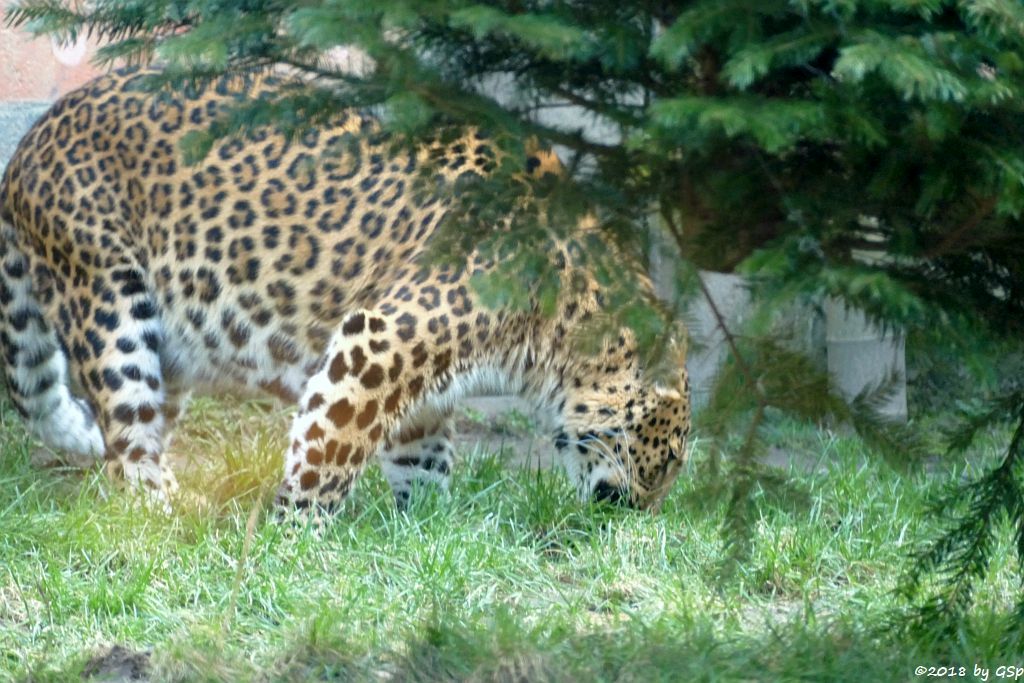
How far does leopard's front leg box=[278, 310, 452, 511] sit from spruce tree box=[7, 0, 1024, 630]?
6.81 ft

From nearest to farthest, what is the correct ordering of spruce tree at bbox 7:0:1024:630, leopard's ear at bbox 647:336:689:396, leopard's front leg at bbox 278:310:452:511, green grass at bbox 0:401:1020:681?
spruce tree at bbox 7:0:1024:630 → leopard's ear at bbox 647:336:689:396 → green grass at bbox 0:401:1020:681 → leopard's front leg at bbox 278:310:452:511

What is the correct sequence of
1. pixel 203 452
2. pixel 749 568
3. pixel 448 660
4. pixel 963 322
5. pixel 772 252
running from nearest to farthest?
1. pixel 772 252
2. pixel 963 322
3. pixel 448 660
4. pixel 749 568
5. pixel 203 452

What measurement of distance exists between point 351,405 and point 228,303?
875 millimetres

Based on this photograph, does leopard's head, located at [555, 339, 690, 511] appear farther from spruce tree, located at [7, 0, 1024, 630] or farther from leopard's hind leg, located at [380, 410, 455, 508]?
spruce tree, located at [7, 0, 1024, 630]

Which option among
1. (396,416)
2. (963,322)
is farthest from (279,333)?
(963,322)

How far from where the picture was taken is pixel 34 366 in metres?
5.90

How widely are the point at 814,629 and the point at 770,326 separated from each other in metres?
1.54

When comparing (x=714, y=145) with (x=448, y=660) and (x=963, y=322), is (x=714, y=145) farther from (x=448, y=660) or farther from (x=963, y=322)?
(x=448, y=660)

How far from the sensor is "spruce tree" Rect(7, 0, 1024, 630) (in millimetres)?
2312

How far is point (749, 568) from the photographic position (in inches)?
179

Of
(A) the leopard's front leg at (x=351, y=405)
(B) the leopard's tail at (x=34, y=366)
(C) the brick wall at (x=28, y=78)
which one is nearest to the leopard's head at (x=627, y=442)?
(A) the leopard's front leg at (x=351, y=405)

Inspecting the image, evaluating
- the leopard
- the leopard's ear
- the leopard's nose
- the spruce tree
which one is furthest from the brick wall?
the leopard's ear

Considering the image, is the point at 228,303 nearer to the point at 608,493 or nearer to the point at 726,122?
the point at 608,493

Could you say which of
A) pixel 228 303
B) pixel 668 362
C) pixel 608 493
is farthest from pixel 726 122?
pixel 228 303
